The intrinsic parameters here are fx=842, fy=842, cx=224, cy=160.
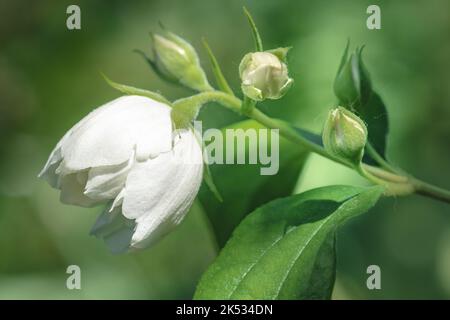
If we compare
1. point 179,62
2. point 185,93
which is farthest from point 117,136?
point 185,93

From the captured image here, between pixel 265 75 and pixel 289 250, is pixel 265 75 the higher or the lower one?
the higher one

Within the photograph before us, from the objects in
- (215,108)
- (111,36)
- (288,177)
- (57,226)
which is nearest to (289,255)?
(288,177)

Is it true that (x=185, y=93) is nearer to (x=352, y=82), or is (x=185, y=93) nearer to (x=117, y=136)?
(x=352, y=82)

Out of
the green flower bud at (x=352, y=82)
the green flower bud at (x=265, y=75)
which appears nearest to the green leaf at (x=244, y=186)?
the green flower bud at (x=352, y=82)

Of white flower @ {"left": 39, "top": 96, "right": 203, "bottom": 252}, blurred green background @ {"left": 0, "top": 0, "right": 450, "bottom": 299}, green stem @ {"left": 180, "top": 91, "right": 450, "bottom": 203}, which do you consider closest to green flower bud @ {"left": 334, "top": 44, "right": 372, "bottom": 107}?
green stem @ {"left": 180, "top": 91, "right": 450, "bottom": 203}

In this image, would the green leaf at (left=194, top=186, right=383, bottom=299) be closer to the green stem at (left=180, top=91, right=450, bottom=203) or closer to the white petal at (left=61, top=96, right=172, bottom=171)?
the green stem at (left=180, top=91, right=450, bottom=203)
